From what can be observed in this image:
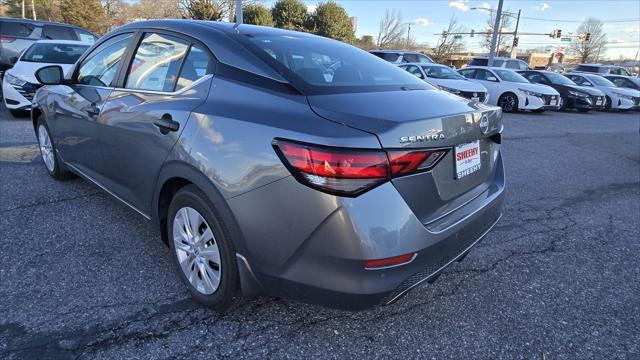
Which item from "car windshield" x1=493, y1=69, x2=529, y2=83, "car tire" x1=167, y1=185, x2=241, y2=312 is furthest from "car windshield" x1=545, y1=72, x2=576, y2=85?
"car tire" x1=167, y1=185, x2=241, y2=312

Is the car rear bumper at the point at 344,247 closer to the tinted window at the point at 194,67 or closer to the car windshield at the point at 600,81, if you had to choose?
the tinted window at the point at 194,67

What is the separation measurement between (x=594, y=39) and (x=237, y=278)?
89.7 m

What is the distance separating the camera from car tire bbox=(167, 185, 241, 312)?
2.12 metres

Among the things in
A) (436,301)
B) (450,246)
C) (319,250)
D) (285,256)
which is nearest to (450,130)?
(450,246)

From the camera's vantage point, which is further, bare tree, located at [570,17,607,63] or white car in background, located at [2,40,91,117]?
bare tree, located at [570,17,607,63]

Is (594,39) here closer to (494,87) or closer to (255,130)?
(494,87)

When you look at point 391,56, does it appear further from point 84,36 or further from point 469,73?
point 84,36

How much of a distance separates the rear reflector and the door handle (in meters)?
1.31

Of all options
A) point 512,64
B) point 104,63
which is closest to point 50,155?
point 104,63

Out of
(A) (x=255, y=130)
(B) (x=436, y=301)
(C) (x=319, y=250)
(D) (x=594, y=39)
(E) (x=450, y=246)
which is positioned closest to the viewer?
(C) (x=319, y=250)

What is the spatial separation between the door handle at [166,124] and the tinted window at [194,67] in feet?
0.66

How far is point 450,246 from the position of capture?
6.70 ft

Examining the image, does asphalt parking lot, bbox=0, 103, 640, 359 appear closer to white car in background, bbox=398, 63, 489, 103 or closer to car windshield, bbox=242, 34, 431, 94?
car windshield, bbox=242, 34, 431, 94

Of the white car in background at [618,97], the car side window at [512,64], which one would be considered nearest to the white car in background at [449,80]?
the white car in background at [618,97]
